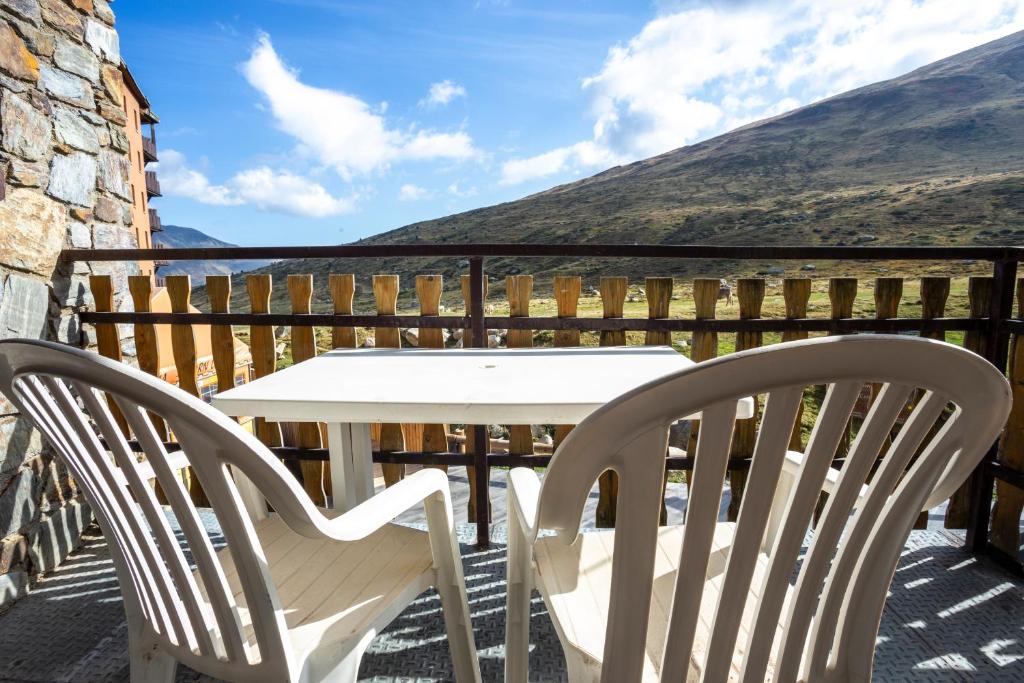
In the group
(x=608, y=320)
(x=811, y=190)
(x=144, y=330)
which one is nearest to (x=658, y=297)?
(x=608, y=320)

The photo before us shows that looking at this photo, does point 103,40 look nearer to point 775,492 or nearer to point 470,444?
point 470,444

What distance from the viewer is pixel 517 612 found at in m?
1.17

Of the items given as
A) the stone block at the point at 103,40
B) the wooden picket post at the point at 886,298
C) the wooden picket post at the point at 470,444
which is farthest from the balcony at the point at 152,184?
the wooden picket post at the point at 886,298

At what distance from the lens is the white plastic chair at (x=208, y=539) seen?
0.73 metres

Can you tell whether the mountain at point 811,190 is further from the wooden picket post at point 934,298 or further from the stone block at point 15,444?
the wooden picket post at point 934,298

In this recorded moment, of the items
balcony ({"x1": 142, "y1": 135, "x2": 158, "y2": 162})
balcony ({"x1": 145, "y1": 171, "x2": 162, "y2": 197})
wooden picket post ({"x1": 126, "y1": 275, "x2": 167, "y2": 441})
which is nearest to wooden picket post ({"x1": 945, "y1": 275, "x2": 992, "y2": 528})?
wooden picket post ({"x1": 126, "y1": 275, "x2": 167, "y2": 441})

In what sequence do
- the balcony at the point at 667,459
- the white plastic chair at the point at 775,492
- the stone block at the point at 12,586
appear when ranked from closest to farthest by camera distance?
the white plastic chair at the point at 775,492, the balcony at the point at 667,459, the stone block at the point at 12,586

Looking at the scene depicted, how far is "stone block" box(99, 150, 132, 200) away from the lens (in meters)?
2.50

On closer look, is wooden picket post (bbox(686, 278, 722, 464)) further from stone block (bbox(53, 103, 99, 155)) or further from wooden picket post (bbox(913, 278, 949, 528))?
stone block (bbox(53, 103, 99, 155))

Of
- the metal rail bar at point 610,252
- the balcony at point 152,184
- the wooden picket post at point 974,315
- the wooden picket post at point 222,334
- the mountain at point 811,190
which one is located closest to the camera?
the metal rail bar at point 610,252

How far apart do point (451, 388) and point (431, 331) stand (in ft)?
3.31

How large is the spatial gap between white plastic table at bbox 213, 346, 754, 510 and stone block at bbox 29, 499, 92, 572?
138 centimetres

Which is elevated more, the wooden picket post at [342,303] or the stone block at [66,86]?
the stone block at [66,86]

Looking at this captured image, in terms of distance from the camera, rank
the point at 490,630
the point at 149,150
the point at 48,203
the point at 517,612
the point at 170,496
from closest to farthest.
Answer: the point at 170,496, the point at 517,612, the point at 490,630, the point at 48,203, the point at 149,150
